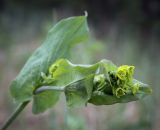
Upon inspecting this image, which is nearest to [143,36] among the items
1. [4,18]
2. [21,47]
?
[21,47]

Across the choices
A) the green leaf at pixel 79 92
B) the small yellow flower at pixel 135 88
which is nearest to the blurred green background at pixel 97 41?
the green leaf at pixel 79 92

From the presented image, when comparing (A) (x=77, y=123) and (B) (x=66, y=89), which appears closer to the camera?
(B) (x=66, y=89)

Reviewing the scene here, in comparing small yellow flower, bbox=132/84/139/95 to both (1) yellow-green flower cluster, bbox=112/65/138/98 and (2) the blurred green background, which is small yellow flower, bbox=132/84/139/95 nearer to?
(1) yellow-green flower cluster, bbox=112/65/138/98

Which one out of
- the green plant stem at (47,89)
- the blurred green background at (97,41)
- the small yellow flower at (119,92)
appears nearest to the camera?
the small yellow flower at (119,92)

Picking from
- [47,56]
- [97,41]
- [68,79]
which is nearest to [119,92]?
[68,79]

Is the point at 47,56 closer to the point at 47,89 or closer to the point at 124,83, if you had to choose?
the point at 47,89

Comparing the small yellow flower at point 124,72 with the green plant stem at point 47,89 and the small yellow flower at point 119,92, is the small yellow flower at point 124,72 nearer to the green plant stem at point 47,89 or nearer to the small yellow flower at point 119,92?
the small yellow flower at point 119,92

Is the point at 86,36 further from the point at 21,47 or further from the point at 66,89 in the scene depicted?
the point at 21,47
